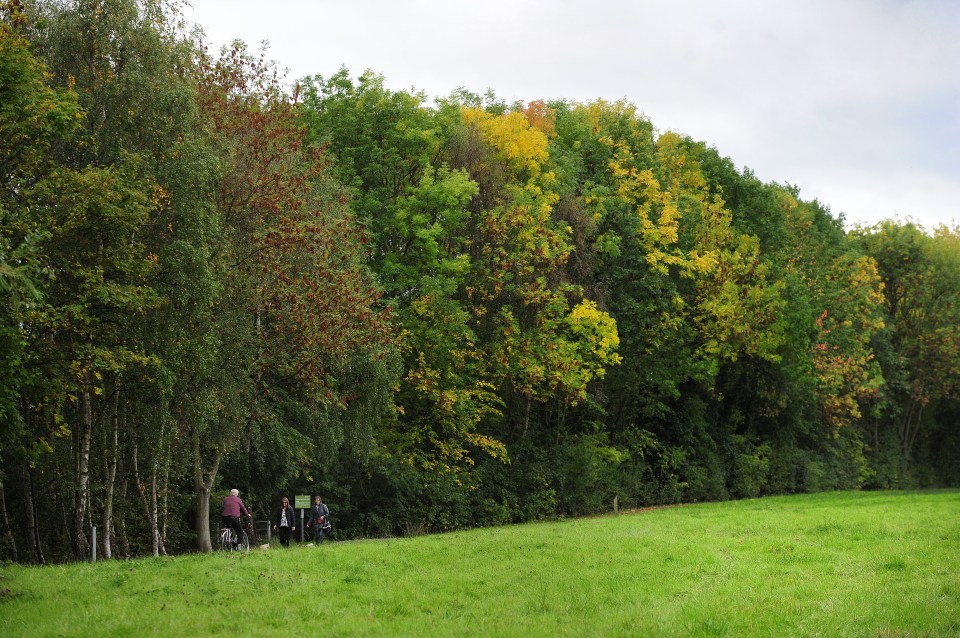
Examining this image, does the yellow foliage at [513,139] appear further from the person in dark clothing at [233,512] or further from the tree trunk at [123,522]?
the tree trunk at [123,522]

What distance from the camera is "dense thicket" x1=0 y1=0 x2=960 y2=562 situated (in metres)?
20.4

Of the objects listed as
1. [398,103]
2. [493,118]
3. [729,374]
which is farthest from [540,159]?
[729,374]

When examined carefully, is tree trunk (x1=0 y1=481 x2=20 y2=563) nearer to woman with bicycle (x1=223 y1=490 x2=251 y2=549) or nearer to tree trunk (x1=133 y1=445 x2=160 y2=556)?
tree trunk (x1=133 y1=445 x2=160 y2=556)

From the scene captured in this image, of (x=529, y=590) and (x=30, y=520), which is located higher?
(x=30, y=520)

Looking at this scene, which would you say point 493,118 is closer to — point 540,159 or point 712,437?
point 540,159

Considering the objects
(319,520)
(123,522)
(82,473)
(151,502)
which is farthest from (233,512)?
(82,473)

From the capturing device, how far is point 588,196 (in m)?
40.0

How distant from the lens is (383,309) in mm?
31547

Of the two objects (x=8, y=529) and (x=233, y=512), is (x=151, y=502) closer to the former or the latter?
(x=233, y=512)

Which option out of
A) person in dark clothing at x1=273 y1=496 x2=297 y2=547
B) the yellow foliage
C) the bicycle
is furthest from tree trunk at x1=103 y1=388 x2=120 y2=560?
the yellow foliage

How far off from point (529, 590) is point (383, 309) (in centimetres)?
1765

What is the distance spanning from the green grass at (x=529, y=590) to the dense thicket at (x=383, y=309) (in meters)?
4.34

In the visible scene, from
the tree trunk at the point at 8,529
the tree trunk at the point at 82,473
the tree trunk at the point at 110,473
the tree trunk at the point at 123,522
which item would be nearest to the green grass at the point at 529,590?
the tree trunk at the point at 82,473

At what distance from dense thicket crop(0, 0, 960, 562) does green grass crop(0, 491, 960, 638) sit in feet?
14.2
